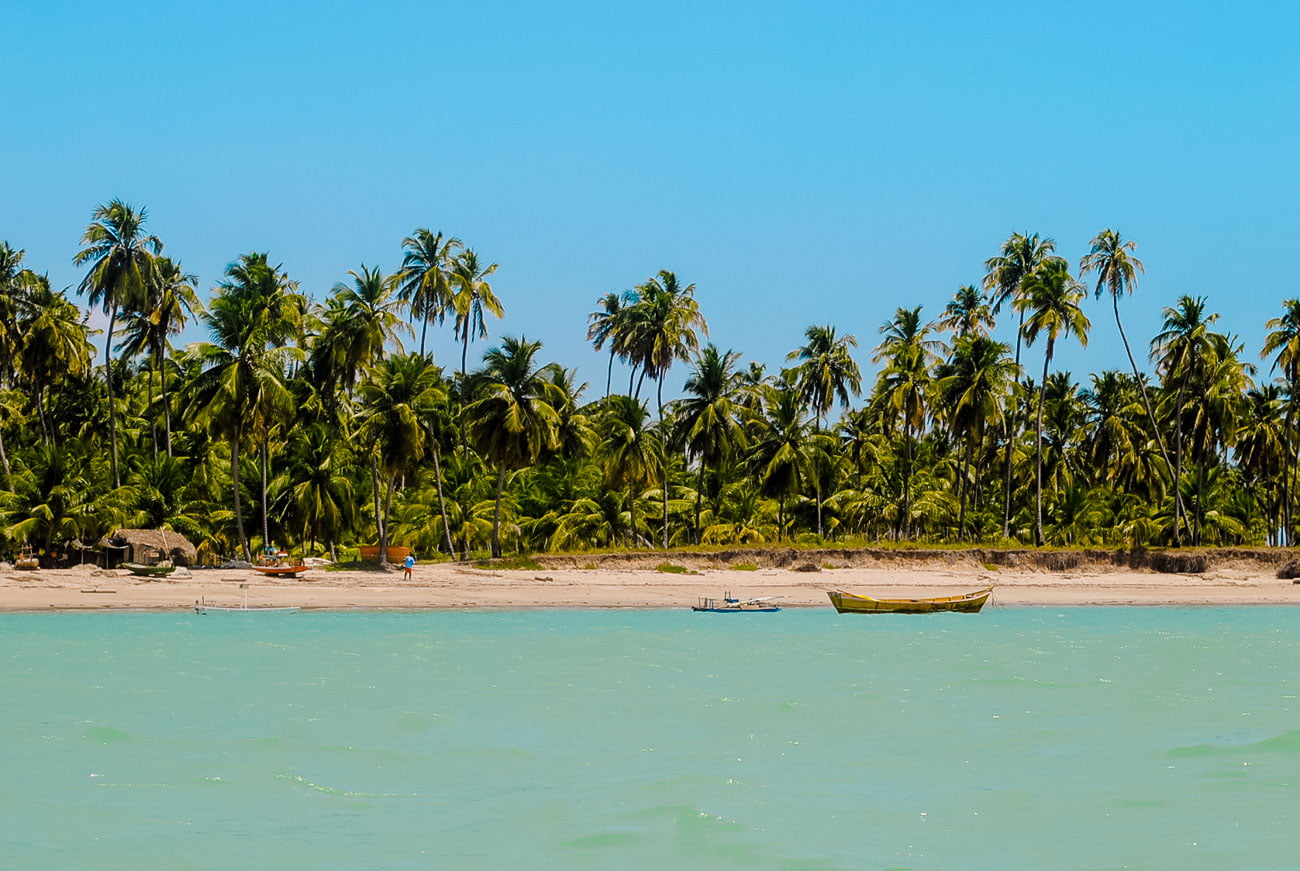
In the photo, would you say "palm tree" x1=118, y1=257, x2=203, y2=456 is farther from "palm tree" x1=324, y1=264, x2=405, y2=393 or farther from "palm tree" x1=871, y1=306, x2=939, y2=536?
"palm tree" x1=871, y1=306, x2=939, y2=536

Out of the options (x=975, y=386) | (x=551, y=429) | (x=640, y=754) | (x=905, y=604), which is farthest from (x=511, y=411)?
(x=640, y=754)

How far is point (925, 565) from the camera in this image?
42438 mm

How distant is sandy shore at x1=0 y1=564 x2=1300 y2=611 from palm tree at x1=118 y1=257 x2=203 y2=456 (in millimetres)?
15567

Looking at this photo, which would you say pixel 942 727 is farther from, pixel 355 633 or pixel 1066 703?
pixel 355 633

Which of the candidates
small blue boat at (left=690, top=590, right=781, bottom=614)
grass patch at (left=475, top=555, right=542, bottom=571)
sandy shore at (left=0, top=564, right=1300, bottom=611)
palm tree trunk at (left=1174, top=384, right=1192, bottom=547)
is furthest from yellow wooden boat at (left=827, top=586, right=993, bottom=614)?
palm tree trunk at (left=1174, top=384, right=1192, bottom=547)

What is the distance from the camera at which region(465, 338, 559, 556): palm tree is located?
41.7 m

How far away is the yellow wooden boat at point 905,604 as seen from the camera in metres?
33.8

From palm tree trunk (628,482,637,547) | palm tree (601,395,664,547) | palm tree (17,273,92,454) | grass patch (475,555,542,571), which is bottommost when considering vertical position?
grass patch (475,555,542,571)

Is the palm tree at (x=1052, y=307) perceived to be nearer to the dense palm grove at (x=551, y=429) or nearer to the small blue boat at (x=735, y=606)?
the dense palm grove at (x=551, y=429)

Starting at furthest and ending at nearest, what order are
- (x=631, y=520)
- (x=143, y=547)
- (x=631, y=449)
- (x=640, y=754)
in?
(x=631, y=520), (x=631, y=449), (x=143, y=547), (x=640, y=754)

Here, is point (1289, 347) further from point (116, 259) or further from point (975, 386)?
point (116, 259)

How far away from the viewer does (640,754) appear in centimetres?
1494

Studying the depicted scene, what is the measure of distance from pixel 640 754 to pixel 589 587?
78.0ft

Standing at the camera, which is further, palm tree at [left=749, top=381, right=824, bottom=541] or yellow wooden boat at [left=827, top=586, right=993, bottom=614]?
palm tree at [left=749, top=381, right=824, bottom=541]
